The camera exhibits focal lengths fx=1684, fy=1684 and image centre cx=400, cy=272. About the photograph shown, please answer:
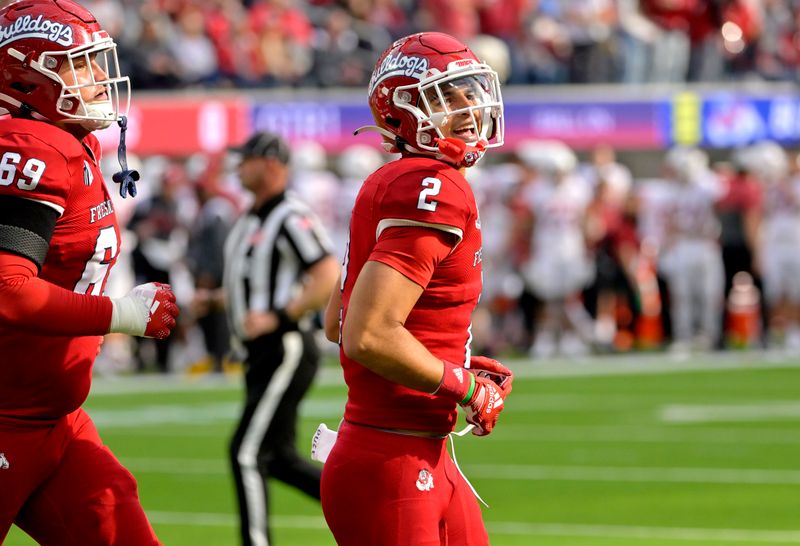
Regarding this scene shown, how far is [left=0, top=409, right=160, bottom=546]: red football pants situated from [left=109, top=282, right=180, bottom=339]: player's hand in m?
0.41

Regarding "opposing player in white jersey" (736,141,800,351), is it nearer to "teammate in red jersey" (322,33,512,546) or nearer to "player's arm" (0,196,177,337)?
"teammate in red jersey" (322,33,512,546)

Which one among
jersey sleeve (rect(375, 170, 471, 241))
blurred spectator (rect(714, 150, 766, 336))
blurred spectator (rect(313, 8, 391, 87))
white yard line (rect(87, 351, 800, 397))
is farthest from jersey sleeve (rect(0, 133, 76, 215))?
blurred spectator (rect(313, 8, 391, 87))

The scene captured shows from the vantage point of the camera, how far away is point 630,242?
17594 millimetres

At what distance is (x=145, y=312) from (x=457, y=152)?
0.95 m

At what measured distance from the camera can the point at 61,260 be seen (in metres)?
4.55

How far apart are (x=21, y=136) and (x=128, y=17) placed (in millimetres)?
19091

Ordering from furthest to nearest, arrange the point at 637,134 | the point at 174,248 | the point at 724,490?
the point at 637,134
the point at 174,248
the point at 724,490

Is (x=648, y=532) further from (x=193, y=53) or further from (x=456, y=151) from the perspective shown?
(x=193, y=53)

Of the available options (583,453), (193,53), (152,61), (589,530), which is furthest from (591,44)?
(589,530)

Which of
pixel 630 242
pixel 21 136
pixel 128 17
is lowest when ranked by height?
pixel 630 242

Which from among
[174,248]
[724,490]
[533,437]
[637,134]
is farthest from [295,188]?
[724,490]

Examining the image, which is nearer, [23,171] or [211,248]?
[23,171]

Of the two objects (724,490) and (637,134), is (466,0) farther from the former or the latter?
(724,490)

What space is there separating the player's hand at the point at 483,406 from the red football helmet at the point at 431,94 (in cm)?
58
